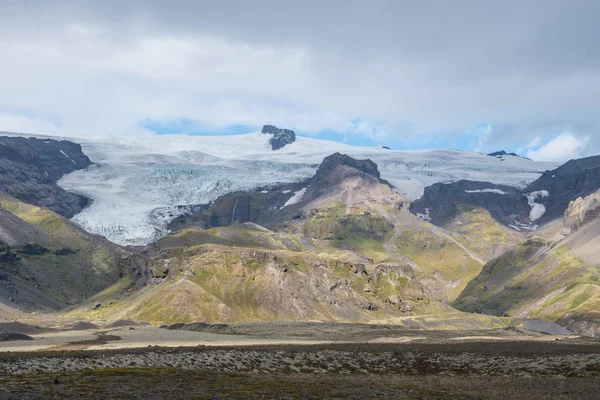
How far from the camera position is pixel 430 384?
10594 cm

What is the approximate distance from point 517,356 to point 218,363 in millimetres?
62432

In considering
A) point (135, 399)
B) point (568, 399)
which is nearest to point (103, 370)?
point (135, 399)

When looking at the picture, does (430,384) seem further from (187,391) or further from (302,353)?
(302,353)

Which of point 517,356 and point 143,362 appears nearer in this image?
point 143,362

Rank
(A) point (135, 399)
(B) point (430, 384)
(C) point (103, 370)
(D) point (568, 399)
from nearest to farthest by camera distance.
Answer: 1. (A) point (135, 399)
2. (D) point (568, 399)
3. (B) point (430, 384)
4. (C) point (103, 370)

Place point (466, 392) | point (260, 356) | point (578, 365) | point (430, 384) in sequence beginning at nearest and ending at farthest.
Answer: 1. point (466, 392)
2. point (430, 384)
3. point (578, 365)
4. point (260, 356)

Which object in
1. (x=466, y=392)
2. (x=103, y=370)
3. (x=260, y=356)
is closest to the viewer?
(x=466, y=392)

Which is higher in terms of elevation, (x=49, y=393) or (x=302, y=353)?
(x=49, y=393)

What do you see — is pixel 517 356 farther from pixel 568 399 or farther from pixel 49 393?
pixel 49 393

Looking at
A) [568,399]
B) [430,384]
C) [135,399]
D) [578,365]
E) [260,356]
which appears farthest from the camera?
[260,356]

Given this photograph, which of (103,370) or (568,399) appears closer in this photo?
(568,399)

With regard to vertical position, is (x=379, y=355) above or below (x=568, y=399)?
below

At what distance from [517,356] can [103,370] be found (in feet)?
275

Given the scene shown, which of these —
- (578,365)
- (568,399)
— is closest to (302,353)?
(578,365)
